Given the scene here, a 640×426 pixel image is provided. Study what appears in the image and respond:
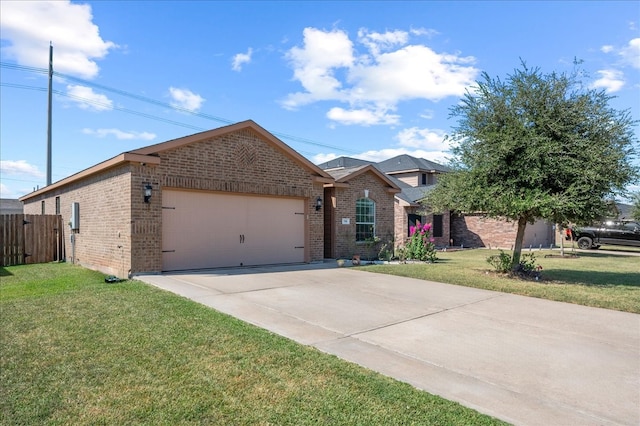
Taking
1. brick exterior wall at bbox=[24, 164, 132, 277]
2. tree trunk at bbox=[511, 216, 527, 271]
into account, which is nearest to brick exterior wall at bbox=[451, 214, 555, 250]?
tree trunk at bbox=[511, 216, 527, 271]

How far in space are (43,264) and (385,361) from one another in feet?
46.4

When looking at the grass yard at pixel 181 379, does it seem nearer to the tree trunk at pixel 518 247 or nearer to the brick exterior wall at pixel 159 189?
the brick exterior wall at pixel 159 189

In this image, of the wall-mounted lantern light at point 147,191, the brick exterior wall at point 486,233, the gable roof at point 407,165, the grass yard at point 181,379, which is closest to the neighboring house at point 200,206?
the wall-mounted lantern light at point 147,191

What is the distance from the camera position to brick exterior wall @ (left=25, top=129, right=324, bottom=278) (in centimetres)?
1005

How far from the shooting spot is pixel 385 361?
15.0 feet

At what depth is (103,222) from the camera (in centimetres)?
1141

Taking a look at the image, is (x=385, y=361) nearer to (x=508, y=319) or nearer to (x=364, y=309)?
(x=364, y=309)

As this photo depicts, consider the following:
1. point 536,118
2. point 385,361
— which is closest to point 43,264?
point 385,361

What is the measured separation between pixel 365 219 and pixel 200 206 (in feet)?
23.0

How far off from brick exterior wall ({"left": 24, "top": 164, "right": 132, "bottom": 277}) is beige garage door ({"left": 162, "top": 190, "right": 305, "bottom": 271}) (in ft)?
3.03

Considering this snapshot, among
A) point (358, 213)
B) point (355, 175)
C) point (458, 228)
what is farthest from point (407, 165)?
point (355, 175)

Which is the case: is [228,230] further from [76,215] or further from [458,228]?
[458,228]

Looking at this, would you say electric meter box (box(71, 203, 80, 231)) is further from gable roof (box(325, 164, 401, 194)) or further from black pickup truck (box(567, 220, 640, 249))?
black pickup truck (box(567, 220, 640, 249))

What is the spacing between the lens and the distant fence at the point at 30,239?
46.5 ft
